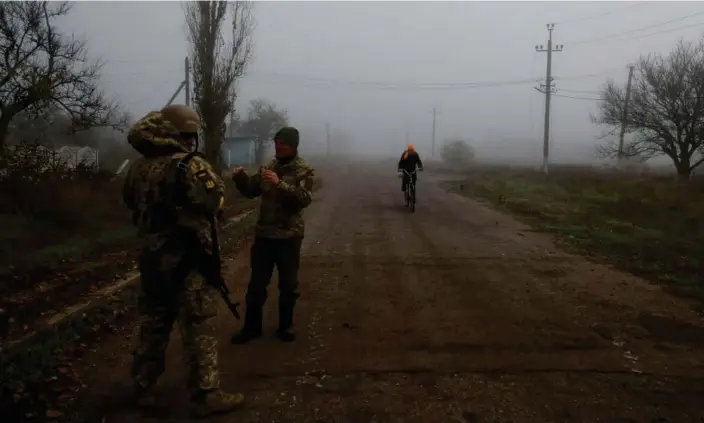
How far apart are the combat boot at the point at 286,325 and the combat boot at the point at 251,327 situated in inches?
7.3

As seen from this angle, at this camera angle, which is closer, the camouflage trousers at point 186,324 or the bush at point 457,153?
the camouflage trousers at point 186,324

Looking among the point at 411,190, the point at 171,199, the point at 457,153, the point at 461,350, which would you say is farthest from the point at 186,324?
the point at 457,153

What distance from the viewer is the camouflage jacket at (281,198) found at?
4879 millimetres

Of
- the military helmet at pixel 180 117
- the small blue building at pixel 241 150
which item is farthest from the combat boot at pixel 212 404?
the small blue building at pixel 241 150

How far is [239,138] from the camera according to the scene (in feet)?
152

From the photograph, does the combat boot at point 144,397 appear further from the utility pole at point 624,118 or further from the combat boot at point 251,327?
the utility pole at point 624,118

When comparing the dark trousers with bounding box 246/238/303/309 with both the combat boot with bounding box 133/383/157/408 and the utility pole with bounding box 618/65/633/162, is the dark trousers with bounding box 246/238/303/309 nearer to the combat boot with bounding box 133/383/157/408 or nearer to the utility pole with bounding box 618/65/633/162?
the combat boot with bounding box 133/383/157/408

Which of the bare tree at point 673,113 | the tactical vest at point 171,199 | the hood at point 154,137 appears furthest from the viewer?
the bare tree at point 673,113

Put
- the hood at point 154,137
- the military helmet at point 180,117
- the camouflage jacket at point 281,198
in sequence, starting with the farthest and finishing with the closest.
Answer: the camouflage jacket at point 281,198
the military helmet at point 180,117
the hood at point 154,137

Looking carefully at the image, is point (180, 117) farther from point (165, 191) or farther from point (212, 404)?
point (212, 404)

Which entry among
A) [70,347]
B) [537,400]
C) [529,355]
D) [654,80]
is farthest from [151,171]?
[654,80]

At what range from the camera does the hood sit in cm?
361

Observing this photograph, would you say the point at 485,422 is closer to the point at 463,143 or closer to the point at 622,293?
the point at 622,293

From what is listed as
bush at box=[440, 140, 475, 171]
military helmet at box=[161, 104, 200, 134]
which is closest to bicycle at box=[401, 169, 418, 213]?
military helmet at box=[161, 104, 200, 134]
